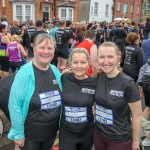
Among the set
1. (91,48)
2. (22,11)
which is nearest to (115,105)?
Answer: (91,48)

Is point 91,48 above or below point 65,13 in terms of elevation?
below

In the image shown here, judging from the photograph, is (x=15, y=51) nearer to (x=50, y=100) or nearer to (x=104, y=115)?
(x=50, y=100)

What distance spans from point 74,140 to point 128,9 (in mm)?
43680

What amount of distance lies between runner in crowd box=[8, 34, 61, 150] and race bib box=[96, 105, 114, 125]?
435mm

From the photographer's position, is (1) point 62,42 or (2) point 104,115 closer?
(2) point 104,115

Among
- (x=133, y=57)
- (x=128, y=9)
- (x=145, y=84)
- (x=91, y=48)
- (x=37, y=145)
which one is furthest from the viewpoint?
(x=128, y=9)

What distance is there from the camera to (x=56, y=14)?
30.0 meters

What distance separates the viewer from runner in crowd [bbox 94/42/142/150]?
236cm

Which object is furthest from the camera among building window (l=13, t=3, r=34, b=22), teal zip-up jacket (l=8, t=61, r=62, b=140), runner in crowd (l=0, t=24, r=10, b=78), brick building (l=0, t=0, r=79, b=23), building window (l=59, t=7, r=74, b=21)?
building window (l=59, t=7, r=74, b=21)

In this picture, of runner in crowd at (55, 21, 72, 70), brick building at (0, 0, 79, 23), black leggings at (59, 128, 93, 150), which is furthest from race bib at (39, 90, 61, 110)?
brick building at (0, 0, 79, 23)

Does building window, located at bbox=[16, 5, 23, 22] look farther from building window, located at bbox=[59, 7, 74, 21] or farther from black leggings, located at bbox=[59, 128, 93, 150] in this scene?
black leggings, located at bbox=[59, 128, 93, 150]

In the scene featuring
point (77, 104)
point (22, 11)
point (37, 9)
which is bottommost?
point (77, 104)

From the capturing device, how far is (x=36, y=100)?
2369mm

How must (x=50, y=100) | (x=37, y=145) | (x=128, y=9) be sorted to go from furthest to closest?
(x=128, y=9) → (x=37, y=145) → (x=50, y=100)
